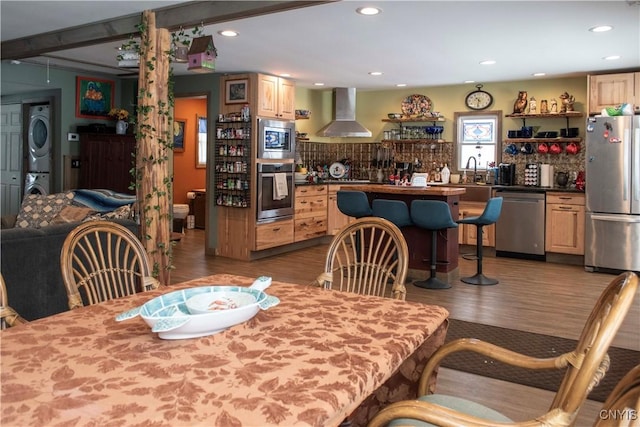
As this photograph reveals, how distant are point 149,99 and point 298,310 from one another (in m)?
2.86

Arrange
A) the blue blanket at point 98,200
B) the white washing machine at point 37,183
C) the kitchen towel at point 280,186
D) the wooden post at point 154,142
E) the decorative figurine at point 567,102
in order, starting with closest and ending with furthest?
the wooden post at point 154,142 → the blue blanket at point 98,200 → the kitchen towel at point 280,186 → the decorative figurine at point 567,102 → the white washing machine at point 37,183

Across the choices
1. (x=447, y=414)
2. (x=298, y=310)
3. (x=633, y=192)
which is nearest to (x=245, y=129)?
(x=633, y=192)

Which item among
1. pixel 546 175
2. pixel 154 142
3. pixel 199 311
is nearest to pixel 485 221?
pixel 546 175

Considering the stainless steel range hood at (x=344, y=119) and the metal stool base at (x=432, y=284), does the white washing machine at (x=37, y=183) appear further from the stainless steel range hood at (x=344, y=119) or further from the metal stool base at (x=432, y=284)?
the metal stool base at (x=432, y=284)

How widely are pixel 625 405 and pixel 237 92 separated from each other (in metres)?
6.22

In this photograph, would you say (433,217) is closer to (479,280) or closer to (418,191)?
(418,191)

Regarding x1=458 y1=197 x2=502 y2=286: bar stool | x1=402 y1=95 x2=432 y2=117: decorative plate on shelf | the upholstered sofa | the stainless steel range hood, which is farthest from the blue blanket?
x1=402 y1=95 x2=432 y2=117: decorative plate on shelf

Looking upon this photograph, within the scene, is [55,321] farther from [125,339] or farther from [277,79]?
[277,79]

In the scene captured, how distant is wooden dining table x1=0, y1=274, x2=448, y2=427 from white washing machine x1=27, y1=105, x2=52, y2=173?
6814 mm

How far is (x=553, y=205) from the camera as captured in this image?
662 cm

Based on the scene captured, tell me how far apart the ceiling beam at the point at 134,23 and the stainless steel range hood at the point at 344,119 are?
168 inches

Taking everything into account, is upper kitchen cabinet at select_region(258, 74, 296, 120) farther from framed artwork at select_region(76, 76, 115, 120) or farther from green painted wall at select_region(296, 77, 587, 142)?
framed artwork at select_region(76, 76, 115, 120)

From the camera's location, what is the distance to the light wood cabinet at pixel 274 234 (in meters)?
6.64

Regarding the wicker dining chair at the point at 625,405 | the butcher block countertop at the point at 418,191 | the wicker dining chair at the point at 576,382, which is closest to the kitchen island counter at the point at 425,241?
the butcher block countertop at the point at 418,191
